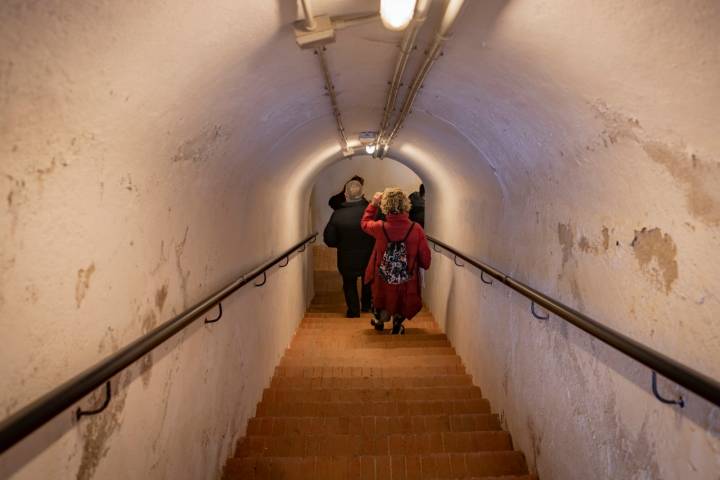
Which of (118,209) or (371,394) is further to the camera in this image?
(371,394)

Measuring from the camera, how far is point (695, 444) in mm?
1432

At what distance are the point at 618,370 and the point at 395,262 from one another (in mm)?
3388

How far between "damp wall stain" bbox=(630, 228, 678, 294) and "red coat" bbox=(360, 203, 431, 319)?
340 cm

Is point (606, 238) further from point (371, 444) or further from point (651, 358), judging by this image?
point (371, 444)

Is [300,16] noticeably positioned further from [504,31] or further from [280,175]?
[280,175]

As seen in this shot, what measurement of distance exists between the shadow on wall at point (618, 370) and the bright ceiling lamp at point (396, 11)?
1.42 meters

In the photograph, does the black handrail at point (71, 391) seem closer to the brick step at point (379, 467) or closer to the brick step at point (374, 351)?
the brick step at point (379, 467)

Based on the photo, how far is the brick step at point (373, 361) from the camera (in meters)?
4.89

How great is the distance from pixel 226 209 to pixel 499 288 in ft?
6.59

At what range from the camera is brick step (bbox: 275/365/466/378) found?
15.0 feet

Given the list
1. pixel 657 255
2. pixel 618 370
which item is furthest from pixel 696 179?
pixel 618 370

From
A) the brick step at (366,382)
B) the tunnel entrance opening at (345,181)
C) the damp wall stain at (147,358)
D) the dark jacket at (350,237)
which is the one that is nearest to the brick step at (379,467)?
the brick step at (366,382)

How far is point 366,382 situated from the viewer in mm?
4348

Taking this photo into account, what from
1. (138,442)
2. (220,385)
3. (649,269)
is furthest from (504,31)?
(220,385)
